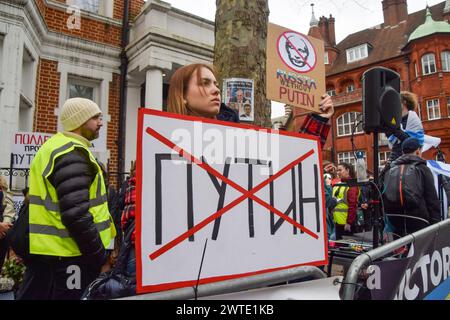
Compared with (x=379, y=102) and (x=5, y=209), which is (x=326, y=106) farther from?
(x=5, y=209)

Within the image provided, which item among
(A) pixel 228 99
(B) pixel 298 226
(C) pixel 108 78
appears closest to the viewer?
(B) pixel 298 226

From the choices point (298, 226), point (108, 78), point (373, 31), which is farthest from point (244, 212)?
point (373, 31)

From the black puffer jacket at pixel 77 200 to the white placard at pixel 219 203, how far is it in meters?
0.89

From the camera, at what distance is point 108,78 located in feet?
24.4

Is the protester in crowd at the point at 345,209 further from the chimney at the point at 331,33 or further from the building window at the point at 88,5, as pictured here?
the chimney at the point at 331,33

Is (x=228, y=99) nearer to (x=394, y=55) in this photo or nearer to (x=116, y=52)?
(x=116, y=52)

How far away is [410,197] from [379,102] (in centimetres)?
121

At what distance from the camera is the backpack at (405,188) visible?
10.5 ft

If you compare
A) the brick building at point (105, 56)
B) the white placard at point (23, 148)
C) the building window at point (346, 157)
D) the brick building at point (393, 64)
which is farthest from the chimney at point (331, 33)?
the white placard at point (23, 148)

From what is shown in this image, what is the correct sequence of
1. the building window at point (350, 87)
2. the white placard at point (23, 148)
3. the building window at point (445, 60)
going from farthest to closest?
the building window at point (350, 87)
the building window at point (445, 60)
the white placard at point (23, 148)

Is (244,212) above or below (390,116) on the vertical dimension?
A: below

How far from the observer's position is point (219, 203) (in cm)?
133

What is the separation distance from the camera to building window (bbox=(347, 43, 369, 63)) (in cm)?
3325
